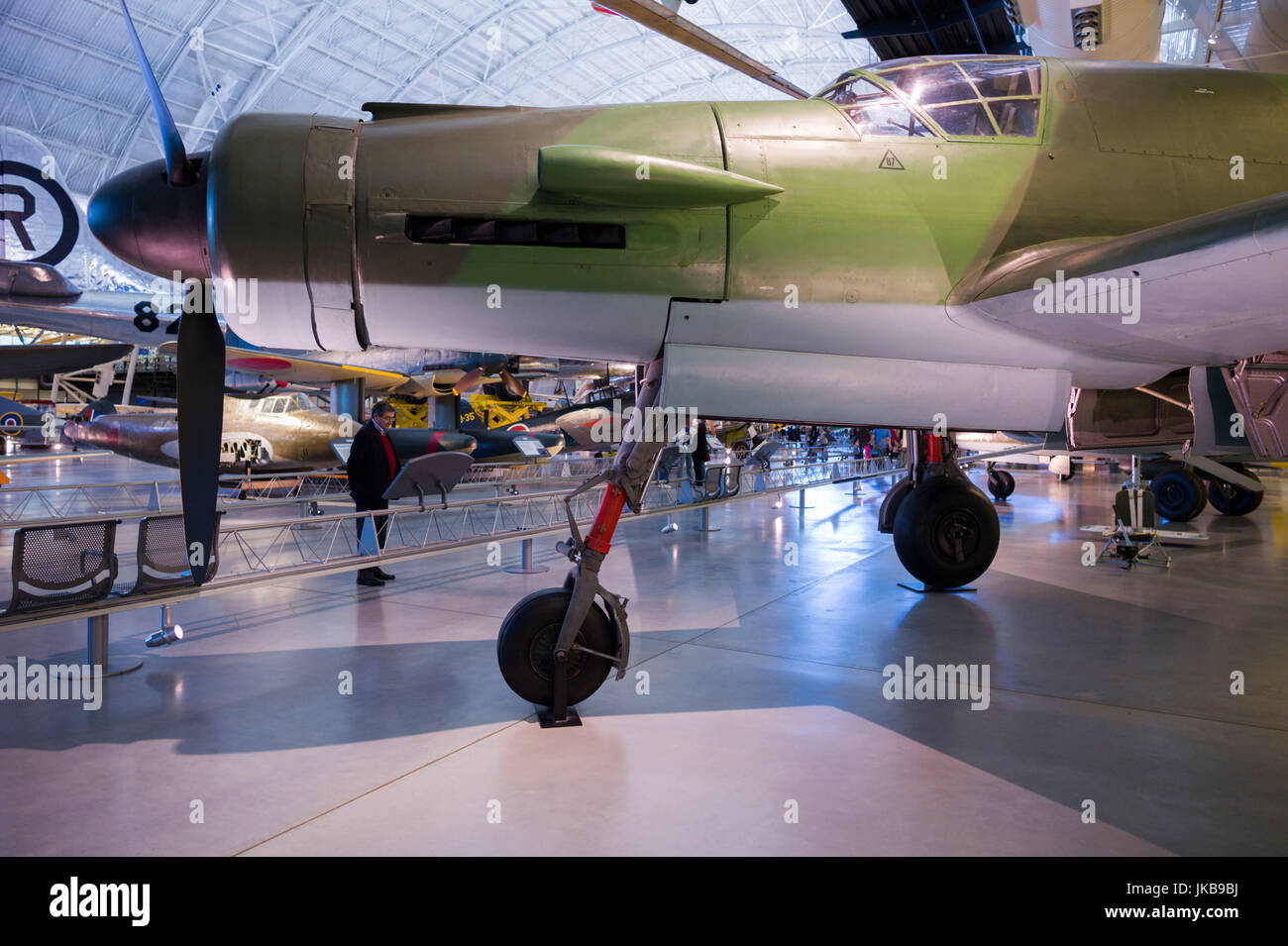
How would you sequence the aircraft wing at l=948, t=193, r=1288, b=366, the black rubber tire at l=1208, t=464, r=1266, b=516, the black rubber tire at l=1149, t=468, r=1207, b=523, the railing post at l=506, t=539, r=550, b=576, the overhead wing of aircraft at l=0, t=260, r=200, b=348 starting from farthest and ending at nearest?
the black rubber tire at l=1208, t=464, r=1266, b=516
the black rubber tire at l=1149, t=468, r=1207, b=523
the overhead wing of aircraft at l=0, t=260, r=200, b=348
the railing post at l=506, t=539, r=550, b=576
the aircraft wing at l=948, t=193, r=1288, b=366

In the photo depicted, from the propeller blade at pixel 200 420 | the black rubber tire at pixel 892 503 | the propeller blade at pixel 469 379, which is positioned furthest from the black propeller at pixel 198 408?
the propeller blade at pixel 469 379

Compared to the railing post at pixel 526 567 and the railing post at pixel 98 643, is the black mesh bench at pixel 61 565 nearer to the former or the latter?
the railing post at pixel 98 643

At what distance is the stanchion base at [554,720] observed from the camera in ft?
10.8

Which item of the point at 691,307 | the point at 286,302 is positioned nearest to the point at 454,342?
the point at 286,302

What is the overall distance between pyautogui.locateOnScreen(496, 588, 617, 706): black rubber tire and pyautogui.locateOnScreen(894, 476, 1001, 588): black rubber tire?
11.2ft

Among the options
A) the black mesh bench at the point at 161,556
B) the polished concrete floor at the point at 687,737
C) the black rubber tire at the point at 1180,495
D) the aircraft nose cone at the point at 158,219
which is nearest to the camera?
the polished concrete floor at the point at 687,737

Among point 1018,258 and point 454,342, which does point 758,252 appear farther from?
point 454,342

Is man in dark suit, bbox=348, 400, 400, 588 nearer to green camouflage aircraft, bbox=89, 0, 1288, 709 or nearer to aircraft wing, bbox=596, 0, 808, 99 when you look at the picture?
green camouflage aircraft, bbox=89, 0, 1288, 709

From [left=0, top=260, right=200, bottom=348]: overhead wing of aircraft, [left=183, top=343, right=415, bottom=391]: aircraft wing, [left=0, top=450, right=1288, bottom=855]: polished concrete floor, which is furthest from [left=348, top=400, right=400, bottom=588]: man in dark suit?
[left=183, top=343, right=415, bottom=391]: aircraft wing

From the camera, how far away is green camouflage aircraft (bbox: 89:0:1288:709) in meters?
2.85

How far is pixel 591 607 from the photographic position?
3.51m

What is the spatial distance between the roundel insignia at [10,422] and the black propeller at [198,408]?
3408 cm

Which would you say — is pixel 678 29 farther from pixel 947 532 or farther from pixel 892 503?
pixel 947 532

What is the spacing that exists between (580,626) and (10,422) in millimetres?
35469
